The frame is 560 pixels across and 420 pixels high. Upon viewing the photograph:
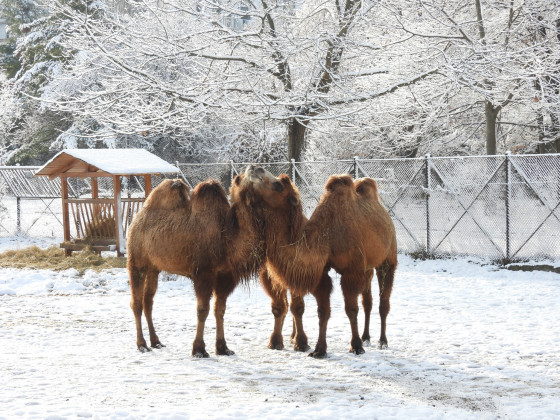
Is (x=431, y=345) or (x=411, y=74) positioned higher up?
(x=411, y=74)

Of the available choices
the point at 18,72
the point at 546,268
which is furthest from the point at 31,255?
the point at 18,72

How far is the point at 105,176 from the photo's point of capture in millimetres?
13734

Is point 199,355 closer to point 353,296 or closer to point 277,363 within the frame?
point 277,363

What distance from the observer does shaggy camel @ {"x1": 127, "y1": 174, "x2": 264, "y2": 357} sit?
21.0 feet

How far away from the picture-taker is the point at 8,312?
9109 mm

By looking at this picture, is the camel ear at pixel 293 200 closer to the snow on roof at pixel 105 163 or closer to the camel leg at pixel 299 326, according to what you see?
the camel leg at pixel 299 326

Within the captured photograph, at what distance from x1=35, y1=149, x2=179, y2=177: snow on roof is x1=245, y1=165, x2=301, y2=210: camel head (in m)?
7.50

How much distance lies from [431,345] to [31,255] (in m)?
10.0

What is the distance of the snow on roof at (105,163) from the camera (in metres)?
13.5

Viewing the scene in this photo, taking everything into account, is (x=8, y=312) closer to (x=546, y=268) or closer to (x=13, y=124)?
(x=546, y=268)

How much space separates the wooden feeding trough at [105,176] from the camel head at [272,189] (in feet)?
24.6

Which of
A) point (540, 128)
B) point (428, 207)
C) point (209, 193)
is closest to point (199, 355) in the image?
point (209, 193)

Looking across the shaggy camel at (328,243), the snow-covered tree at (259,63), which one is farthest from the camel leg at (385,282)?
the snow-covered tree at (259,63)

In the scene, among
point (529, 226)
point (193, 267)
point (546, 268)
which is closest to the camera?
point (193, 267)
